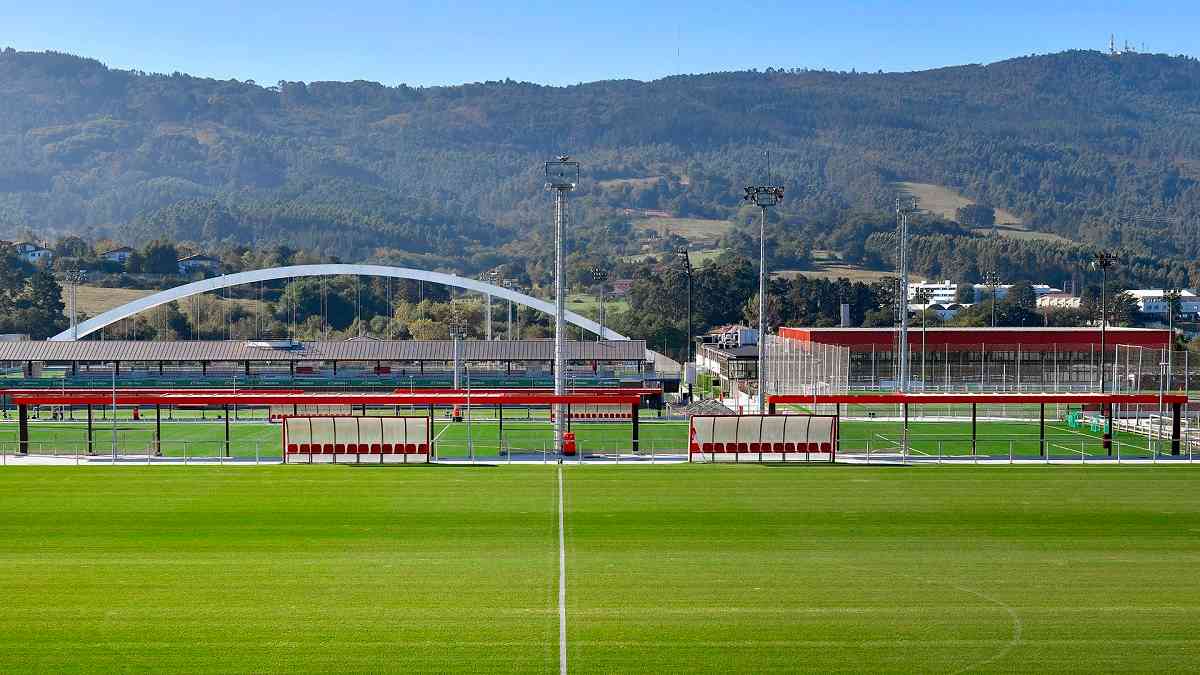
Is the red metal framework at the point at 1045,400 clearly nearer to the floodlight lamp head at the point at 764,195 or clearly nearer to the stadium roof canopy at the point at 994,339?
the floodlight lamp head at the point at 764,195

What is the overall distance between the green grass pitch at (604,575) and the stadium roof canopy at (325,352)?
150ft

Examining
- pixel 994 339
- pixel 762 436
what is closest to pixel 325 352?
pixel 994 339

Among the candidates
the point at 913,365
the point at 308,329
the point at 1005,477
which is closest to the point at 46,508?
the point at 1005,477

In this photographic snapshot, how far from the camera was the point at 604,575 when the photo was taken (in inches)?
1000

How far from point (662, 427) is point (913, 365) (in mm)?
23811

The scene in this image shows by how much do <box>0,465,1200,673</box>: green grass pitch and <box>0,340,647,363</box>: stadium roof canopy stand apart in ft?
150

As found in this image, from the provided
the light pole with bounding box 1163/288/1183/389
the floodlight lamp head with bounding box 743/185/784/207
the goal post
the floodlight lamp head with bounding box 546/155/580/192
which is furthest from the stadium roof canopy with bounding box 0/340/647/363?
the goal post

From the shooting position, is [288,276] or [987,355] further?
[288,276]

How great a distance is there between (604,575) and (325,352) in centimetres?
6426

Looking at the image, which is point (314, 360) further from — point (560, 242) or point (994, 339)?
point (994, 339)

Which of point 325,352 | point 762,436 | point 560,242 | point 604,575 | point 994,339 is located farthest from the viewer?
point 325,352

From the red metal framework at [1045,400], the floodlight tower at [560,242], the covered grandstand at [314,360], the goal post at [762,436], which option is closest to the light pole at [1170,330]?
the red metal framework at [1045,400]

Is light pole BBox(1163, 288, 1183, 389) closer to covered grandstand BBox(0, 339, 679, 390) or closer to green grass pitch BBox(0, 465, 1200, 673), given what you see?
green grass pitch BBox(0, 465, 1200, 673)

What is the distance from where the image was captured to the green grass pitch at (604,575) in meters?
20.3
